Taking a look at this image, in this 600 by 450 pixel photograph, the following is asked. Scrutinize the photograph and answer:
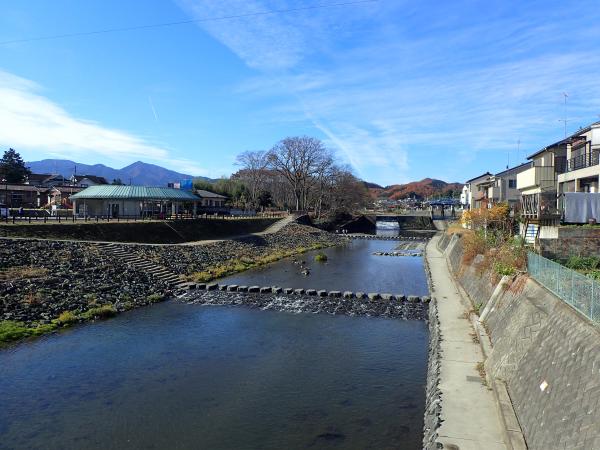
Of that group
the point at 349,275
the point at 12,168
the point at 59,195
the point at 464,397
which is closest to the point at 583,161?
the point at 349,275

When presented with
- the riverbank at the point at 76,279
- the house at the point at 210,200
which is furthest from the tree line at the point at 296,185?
the riverbank at the point at 76,279

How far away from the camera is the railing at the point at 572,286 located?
26.8 feet

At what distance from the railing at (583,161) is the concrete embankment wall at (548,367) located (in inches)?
624

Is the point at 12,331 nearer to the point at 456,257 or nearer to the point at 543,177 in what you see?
the point at 456,257

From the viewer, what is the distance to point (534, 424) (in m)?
7.80

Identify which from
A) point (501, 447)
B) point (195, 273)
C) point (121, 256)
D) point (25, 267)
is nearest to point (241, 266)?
point (195, 273)

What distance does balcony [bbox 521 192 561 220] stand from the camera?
21406mm

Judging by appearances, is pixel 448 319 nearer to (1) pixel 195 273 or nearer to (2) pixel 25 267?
(1) pixel 195 273

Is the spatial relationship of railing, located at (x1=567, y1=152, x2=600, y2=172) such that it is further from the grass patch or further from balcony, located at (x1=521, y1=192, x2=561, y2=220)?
the grass patch

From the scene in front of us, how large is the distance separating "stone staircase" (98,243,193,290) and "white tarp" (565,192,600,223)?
70.3ft

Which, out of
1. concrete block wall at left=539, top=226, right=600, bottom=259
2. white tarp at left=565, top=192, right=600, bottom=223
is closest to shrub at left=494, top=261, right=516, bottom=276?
concrete block wall at left=539, top=226, right=600, bottom=259

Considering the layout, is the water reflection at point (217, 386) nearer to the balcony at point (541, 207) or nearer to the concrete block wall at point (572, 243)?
the concrete block wall at point (572, 243)

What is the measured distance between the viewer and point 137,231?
39.8 meters

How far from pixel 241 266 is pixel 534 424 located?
30.0 metres
